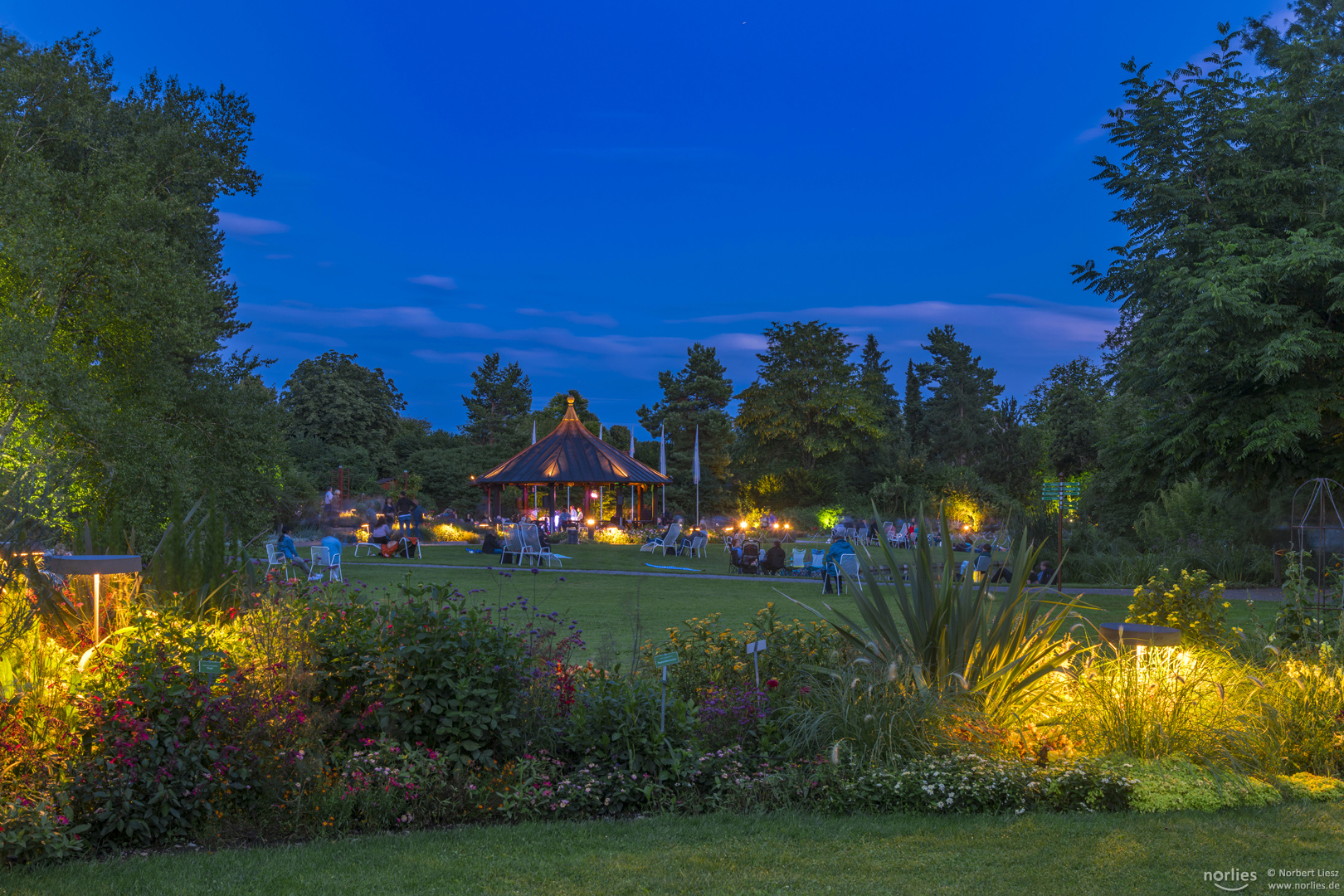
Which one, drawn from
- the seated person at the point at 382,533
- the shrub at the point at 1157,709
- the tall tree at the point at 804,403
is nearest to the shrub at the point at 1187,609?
the shrub at the point at 1157,709

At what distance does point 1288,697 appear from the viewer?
173 inches

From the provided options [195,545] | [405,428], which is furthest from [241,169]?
[405,428]

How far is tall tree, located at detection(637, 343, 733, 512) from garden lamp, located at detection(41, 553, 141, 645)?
109ft

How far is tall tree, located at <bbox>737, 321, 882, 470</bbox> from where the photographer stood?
133 ft

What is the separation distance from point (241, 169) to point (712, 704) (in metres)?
20.8

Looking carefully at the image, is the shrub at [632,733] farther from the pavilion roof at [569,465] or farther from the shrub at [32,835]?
the pavilion roof at [569,465]

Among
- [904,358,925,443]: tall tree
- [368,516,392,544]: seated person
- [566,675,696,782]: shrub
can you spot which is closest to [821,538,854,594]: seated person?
[566,675,696,782]: shrub

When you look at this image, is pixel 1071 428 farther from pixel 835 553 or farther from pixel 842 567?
pixel 842 567

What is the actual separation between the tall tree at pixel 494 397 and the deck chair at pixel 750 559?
42706 millimetres

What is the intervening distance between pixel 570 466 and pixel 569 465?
0.05 m

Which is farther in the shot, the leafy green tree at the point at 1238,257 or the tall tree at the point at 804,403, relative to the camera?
the tall tree at the point at 804,403

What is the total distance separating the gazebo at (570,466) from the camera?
24.7 m

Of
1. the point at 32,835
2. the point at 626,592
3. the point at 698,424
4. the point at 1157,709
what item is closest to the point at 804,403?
the point at 698,424

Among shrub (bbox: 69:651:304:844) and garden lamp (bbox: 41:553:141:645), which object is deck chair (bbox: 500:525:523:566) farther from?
shrub (bbox: 69:651:304:844)
